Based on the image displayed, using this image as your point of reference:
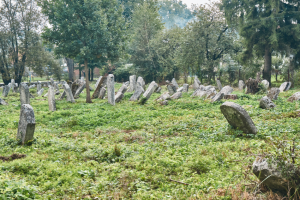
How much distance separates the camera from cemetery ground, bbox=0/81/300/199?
4.32 metres

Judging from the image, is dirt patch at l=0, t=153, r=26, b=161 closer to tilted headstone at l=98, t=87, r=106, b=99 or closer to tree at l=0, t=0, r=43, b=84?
tilted headstone at l=98, t=87, r=106, b=99

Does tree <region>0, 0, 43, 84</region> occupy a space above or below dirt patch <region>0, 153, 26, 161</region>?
above

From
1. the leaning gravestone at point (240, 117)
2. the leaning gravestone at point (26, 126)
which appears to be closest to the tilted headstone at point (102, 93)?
the leaning gravestone at point (26, 126)

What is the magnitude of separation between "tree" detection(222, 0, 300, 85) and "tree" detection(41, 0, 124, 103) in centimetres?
1482

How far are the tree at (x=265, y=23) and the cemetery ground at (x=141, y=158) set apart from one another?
51.6ft

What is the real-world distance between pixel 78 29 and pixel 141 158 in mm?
12055

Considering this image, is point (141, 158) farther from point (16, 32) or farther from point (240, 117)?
point (16, 32)

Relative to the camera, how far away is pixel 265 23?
22688 millimetres

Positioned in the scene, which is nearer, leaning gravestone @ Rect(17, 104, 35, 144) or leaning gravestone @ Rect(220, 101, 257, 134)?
leaning gravestone @ Rect(17, 104, 35, 144)

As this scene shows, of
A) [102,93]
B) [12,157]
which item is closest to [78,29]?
[102,93]

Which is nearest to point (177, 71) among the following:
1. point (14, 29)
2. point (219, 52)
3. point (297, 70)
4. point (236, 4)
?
point (219, 52)

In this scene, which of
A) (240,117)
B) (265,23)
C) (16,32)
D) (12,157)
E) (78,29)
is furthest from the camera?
(16,32)

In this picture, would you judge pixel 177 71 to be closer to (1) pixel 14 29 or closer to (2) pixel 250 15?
(2) pixel 250 15

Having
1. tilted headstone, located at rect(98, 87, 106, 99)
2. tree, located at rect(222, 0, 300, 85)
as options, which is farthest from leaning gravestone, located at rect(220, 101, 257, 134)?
tree, located at rect(222, 0, 300, 85)
